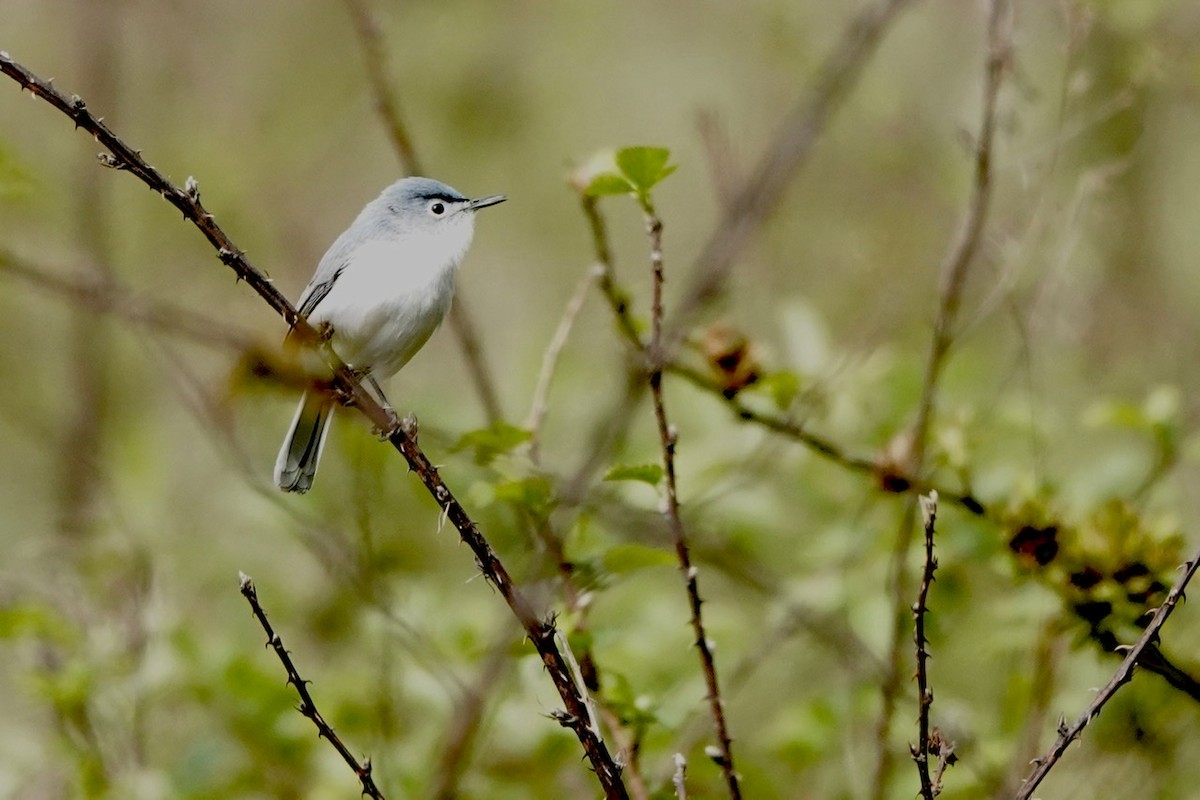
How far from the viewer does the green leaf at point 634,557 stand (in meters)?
2.00

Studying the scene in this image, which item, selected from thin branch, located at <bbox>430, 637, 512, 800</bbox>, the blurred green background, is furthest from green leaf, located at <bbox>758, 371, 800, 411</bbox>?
thin branch, located at <bbox>430, 637, 512, 800</bbox>

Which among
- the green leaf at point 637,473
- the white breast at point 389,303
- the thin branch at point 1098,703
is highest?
the white breast at point 389,303

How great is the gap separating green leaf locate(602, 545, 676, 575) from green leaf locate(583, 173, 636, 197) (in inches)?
22.5

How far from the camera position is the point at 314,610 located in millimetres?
3955

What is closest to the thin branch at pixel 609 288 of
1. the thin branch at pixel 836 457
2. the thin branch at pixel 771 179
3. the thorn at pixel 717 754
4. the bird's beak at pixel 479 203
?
the thin branch at pixel 836 457

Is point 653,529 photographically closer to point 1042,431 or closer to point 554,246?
point 1042,431

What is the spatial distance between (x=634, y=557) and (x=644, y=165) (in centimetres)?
63

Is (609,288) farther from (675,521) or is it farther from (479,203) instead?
(479,203)

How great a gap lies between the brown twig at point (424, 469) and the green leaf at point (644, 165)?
21.7 inches

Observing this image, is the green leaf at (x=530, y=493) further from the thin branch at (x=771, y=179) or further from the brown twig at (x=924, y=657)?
the brown twig at (x=924, y=657)

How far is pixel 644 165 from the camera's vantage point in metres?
1.96

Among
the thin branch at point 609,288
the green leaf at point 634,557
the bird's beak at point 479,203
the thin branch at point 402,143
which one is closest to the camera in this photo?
the green leaf at point 634,557

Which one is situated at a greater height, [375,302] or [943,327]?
[375,302]

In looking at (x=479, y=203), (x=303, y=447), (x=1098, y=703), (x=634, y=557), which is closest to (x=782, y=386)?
(x=634, y=557)
